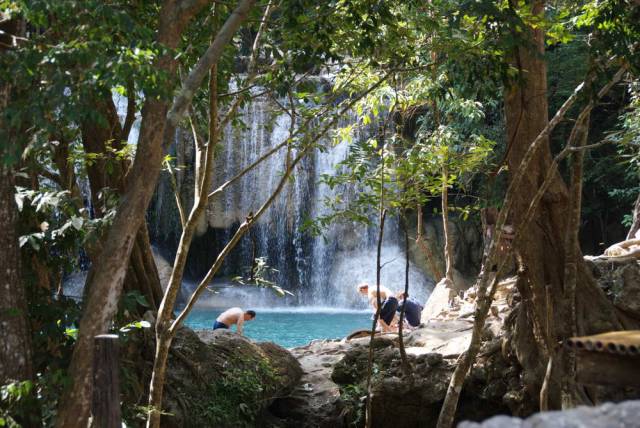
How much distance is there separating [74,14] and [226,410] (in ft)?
15.6

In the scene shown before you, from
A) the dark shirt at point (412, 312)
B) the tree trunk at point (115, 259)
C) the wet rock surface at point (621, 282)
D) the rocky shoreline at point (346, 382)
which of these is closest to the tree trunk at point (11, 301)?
the tree trunk at point (115, 259)

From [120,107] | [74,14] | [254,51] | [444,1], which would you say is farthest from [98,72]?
[120,107]

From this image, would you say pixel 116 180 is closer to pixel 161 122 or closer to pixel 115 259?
pixel 161 122

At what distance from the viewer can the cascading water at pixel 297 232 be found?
68.6 ft

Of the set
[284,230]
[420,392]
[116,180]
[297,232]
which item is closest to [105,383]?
[116,180]

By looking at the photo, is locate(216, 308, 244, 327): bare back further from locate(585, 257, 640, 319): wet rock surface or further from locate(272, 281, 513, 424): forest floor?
locate(585, 257, 640, 319): wet rock surface

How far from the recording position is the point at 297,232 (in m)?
21.3

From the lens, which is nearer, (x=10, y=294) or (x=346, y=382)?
(x=10, y=294)

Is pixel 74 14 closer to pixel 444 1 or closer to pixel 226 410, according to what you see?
pixel 444 1

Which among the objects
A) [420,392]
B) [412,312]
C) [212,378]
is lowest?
[420,392]

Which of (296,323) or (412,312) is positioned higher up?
(412,312)

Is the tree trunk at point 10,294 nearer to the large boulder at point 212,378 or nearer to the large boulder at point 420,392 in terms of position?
the large boulder at point 212,378

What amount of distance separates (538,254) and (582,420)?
560 cm

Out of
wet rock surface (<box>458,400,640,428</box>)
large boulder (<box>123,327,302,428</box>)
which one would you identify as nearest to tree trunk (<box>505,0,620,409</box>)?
large boulder (<box>123,327,302,428</box>)
